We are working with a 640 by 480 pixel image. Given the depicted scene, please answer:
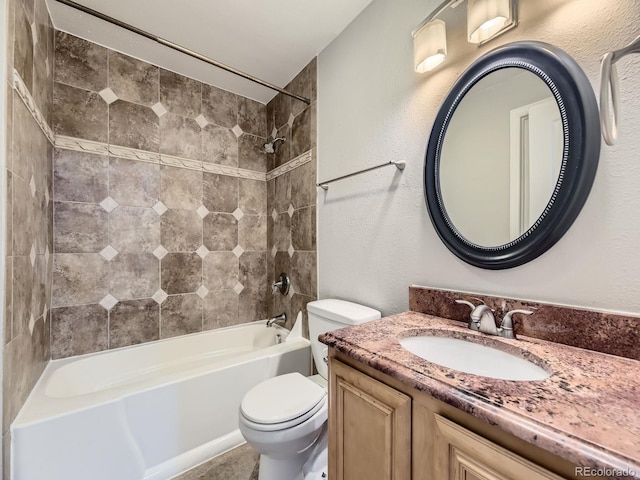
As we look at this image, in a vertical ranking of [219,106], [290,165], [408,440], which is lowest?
[408,440]

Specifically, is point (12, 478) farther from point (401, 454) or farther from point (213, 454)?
point (401, 454)

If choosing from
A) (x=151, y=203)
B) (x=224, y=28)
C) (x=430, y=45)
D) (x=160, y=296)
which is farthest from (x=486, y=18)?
(x=160, y=296)

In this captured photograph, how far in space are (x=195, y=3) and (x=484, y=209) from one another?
72.8 inches

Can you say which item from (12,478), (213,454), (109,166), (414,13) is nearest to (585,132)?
(414,13)

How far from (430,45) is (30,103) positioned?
1843 mm

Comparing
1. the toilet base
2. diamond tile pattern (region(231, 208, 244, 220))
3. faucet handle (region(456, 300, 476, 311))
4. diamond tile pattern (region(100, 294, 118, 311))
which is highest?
diamond tile pattern (region(231, 208, 244, 220))

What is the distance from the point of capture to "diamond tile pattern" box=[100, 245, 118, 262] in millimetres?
1816

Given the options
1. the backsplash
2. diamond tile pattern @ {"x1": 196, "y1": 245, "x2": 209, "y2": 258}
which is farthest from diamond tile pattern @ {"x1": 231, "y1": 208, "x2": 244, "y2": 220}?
the backsplash

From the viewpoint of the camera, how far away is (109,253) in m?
1.83

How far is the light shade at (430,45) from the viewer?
3.61 ft

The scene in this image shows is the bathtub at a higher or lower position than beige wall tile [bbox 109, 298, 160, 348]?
lower

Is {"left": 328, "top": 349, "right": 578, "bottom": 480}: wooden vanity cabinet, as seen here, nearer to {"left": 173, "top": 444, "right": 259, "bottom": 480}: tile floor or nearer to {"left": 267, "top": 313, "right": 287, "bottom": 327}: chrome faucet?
{"left": 173, "top": 444, "right": 259, "bottom": 480}: tile floor

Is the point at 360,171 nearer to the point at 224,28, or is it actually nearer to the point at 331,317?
the point at 331,317

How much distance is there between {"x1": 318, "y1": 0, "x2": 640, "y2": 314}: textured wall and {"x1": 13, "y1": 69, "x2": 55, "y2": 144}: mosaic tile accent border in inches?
58.3
